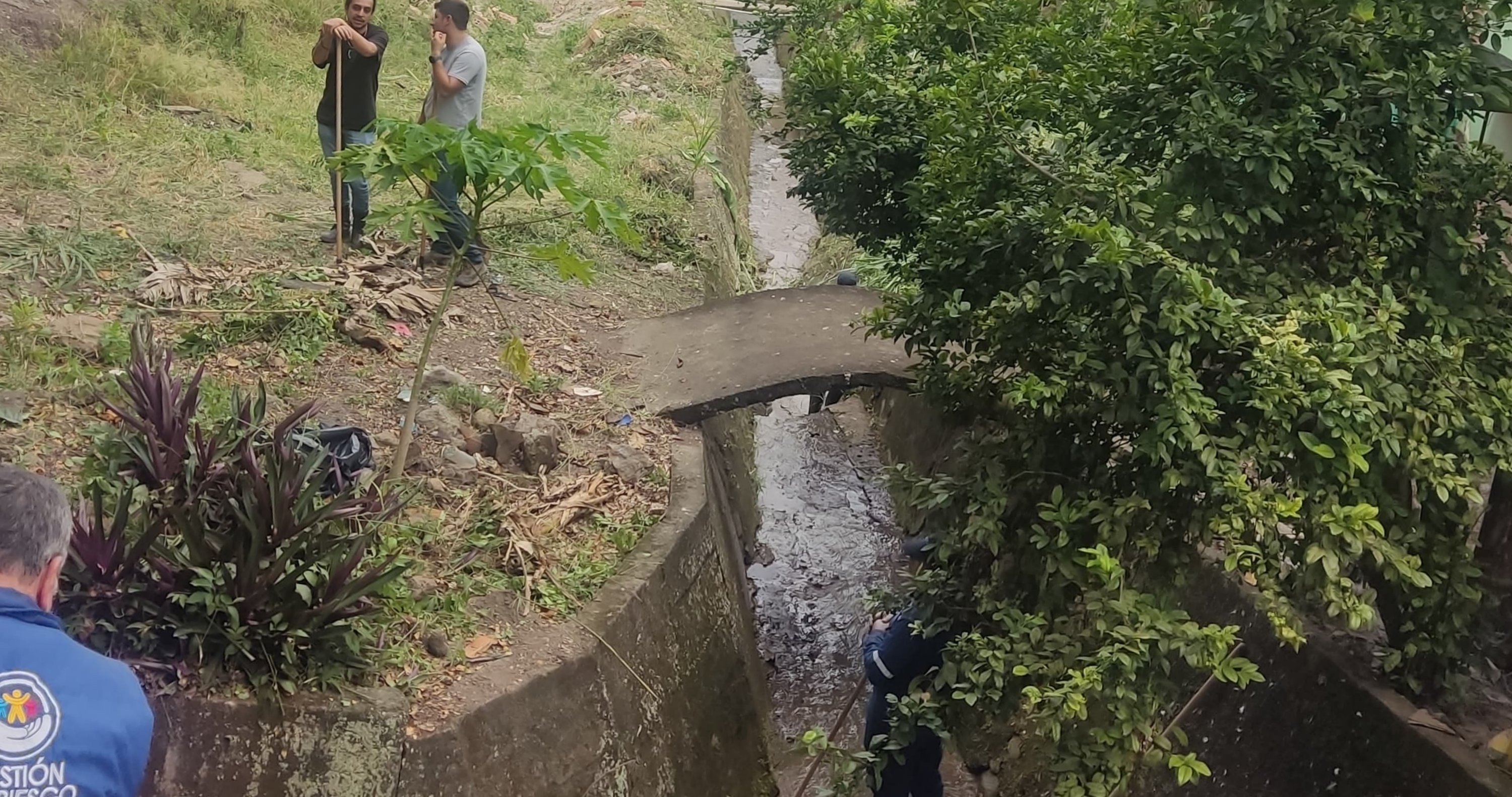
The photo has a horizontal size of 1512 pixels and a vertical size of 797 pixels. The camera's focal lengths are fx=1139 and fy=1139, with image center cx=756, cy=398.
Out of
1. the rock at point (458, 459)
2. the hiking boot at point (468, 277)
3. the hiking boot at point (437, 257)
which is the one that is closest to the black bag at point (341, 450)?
the rock at point (458, 459)

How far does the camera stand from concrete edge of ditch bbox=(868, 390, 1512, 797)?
404cm

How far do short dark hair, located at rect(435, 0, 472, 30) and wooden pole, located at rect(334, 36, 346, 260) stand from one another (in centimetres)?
61

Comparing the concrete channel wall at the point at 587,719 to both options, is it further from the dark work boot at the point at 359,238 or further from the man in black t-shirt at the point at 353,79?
the man in black t-shirt at the point at 353,79

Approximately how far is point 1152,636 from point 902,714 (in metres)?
1.11

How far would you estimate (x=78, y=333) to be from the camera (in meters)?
5.53

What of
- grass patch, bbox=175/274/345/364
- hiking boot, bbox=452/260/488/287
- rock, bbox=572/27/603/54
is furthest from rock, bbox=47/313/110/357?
rock, bbox=572/27/603/54

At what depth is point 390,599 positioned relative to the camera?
4.29 m

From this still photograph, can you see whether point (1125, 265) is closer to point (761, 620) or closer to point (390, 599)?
point (390, 599)

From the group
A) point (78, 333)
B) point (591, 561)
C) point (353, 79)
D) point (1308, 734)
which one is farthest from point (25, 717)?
Answer: point (353, 79)

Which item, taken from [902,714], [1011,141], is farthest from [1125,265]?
[902,714]

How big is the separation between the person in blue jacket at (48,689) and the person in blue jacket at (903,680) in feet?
9.61

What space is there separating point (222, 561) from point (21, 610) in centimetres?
147

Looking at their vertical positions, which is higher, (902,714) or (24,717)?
(24,717)

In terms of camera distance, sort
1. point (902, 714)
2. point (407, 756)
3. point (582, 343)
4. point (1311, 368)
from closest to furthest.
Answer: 1. point (1311, 368)
2. point (407, 756)
3. point (902, 714)
4. point (582, 343)
